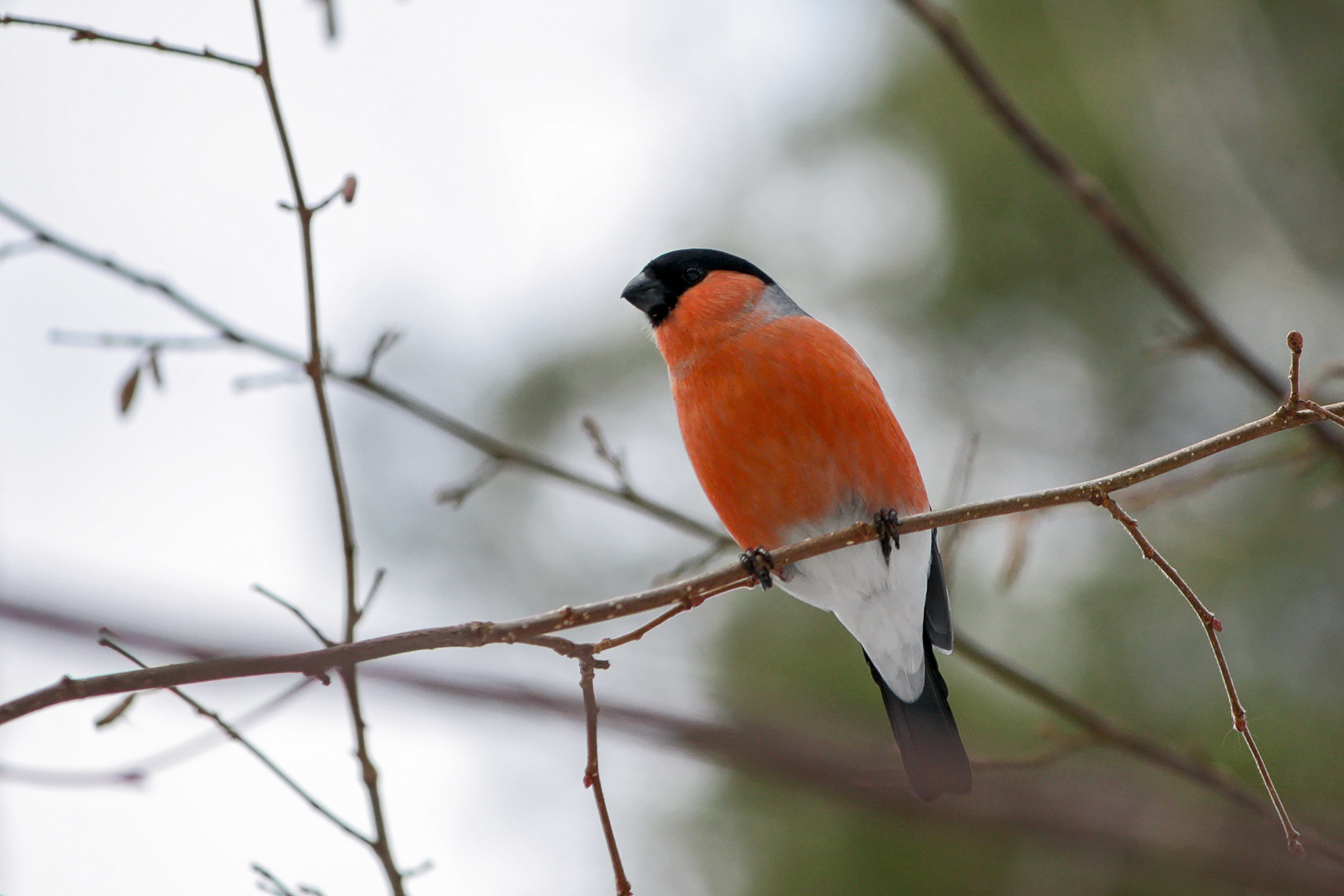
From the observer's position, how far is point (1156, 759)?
208 cm

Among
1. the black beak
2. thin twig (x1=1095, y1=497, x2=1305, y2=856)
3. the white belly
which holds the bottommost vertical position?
thin twig (x1=1095, y1=497, x2=1305, y2=856)

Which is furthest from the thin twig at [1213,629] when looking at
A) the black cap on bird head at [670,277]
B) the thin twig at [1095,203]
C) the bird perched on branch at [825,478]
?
the black cap on bird head at [670,277]

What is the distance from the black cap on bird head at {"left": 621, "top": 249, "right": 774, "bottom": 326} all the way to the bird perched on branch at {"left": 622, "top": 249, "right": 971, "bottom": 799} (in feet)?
0.72

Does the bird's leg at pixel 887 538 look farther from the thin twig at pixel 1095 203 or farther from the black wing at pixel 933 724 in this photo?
the thin twig at pixel 1095 203

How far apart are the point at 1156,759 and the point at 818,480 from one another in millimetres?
843

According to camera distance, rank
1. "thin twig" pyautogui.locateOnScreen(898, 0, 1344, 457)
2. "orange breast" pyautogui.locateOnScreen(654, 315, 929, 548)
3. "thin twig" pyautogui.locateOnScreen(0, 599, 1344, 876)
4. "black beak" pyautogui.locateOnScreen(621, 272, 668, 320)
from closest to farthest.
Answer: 1. "thin twig" pyautogui.locateOnScreen(0, 599, 1344, 876)
2. "thin twig" pyautogui.locateOnScreen(898, 0, 1344, 457)
3. "orange breast" pyautogui.locateOnScreen(654, 315, 929, 548)
4. "black beak" pyautogui.locateOnScreen(621, 272, 668, 320)

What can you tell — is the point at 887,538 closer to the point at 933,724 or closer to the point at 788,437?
the point at 788,437

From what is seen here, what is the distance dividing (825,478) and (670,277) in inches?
33.1

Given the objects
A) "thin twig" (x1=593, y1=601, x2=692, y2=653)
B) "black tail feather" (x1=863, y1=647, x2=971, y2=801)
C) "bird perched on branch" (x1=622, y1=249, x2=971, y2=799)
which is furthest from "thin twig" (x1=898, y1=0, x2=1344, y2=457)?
"thin twig" (x1=593, y1=601, x2=692, y2=653)

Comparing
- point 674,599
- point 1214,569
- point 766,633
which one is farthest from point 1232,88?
point 674,599

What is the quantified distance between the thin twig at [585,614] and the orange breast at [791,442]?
71 centimetres

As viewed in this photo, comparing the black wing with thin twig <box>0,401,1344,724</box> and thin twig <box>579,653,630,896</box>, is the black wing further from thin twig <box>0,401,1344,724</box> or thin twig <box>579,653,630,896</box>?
thin twig <box>579,653,630,896</box>

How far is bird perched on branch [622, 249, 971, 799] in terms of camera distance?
244 centimetres

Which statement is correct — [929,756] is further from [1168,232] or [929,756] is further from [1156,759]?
[1168,232]
